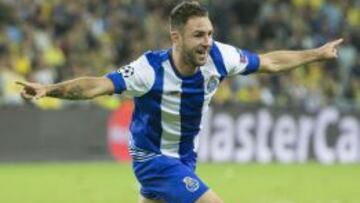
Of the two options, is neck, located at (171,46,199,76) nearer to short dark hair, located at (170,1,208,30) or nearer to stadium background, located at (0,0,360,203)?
short dark hair, located at (170,1,208,30)

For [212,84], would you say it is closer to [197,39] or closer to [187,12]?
[197,39]

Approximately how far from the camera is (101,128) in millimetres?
20484

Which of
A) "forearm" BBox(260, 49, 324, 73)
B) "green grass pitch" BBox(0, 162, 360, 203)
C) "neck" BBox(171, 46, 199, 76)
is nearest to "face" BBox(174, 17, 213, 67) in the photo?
"neck" BBox(171, 46, 199, 76)

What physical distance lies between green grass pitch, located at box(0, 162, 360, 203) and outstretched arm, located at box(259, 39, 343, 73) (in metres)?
4.81

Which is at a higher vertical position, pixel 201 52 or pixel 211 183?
pixel 201 52

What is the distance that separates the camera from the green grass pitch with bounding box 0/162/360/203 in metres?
14.6

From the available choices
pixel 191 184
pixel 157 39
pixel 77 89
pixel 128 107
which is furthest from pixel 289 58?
pixel 157 39

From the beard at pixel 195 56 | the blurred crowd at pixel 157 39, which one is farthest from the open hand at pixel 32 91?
the blurred crowd at pixel 157 39

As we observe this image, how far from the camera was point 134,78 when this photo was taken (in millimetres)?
8609

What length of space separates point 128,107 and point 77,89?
12.2 metres

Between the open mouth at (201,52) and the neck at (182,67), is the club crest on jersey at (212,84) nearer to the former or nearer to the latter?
the neck at (182,67)

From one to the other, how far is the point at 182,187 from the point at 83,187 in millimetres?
7666

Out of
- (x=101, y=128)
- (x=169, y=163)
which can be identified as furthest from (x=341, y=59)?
(x=169, y=163)

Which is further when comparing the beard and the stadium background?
the stadium background
